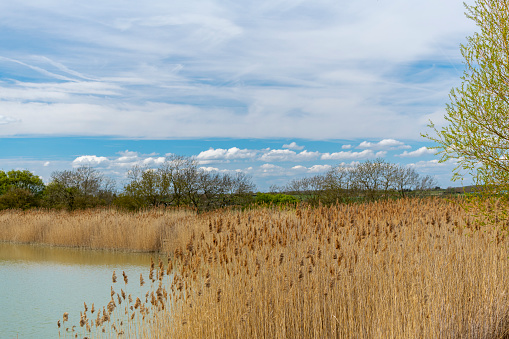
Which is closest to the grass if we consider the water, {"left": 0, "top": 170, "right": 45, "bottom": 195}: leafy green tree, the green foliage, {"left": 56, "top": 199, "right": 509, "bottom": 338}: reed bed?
{"left": 56, "top": 199, "right": 509, "bottom": 338}: reed bed

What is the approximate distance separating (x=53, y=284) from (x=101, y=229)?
5662 mm

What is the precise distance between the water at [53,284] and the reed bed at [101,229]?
1.90ft

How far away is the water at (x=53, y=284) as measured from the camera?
6598 millimetres

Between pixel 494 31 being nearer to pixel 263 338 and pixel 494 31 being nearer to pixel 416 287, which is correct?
pixel 416 287

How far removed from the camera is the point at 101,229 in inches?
584

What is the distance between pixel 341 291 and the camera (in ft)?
14.8

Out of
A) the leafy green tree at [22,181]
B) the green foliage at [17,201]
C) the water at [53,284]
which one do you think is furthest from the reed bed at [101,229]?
the leafy green tree at [22,181]

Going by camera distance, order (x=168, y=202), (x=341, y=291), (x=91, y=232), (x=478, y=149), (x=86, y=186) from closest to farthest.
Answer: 1. (x=341, y=291)
2. (x=478, y=149)
3. (x=91, y=232)
4. (x=168, y=202)
5. (x=86, y=186)

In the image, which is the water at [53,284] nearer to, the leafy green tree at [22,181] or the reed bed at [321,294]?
the reed bed at [321,294]

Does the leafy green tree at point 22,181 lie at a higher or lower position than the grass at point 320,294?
higher

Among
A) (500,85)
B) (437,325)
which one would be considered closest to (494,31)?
(500,85)

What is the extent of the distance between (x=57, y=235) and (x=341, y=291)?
14.3 m

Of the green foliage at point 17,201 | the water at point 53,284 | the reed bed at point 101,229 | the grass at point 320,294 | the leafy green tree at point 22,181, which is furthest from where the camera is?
the leafy green tree at point 22,181

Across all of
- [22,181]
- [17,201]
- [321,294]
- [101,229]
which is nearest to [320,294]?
[321,294]
